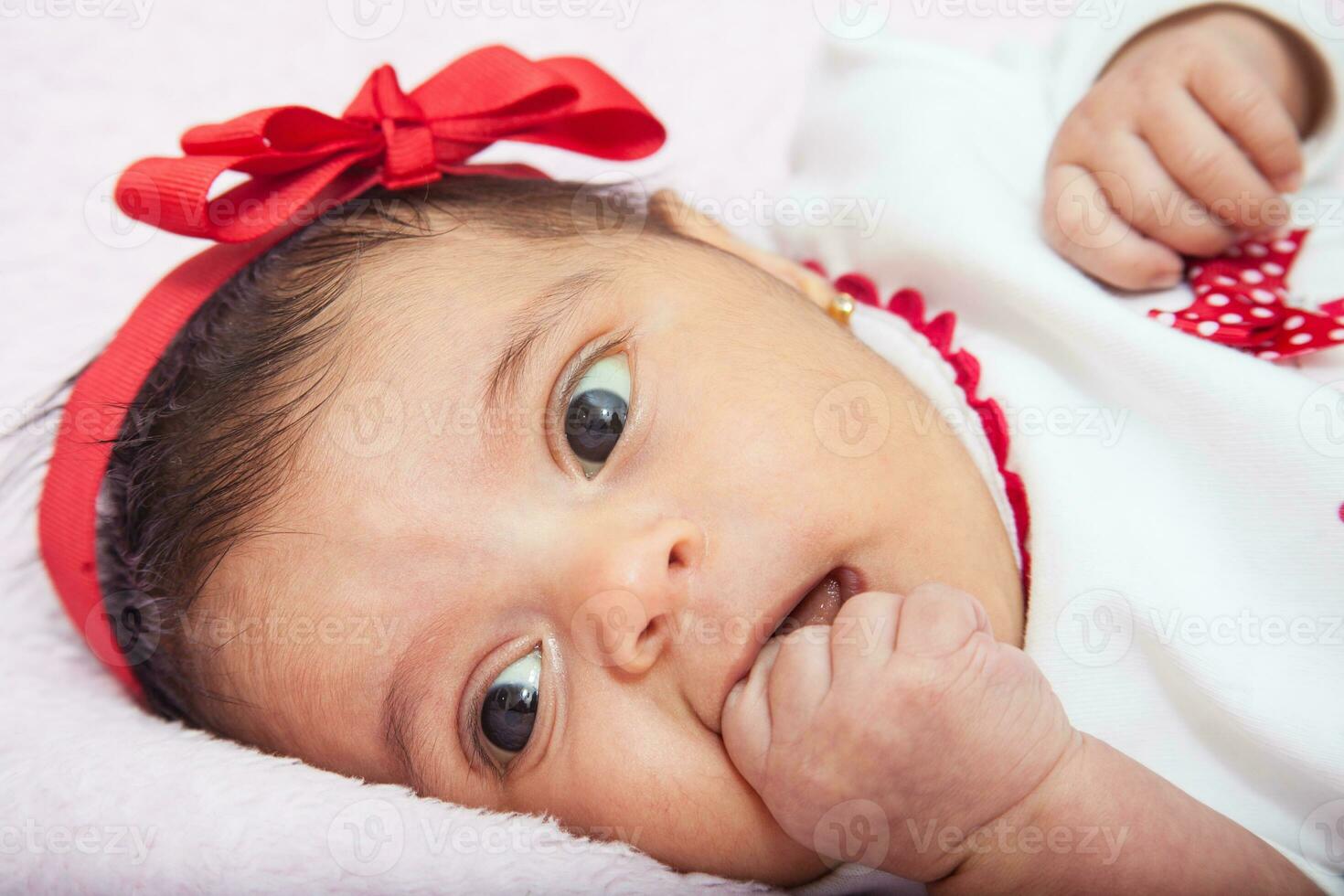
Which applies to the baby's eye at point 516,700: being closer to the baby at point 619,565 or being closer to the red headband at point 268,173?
the baby at point 619,565

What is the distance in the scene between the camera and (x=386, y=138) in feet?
4.59

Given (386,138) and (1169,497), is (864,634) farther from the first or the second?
(386,138)

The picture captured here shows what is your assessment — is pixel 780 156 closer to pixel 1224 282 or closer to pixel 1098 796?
pixel 1224 282

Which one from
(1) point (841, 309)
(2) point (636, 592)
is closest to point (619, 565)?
(2) point (636, 592)

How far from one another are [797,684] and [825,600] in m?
0.13

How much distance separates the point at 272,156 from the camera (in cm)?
131

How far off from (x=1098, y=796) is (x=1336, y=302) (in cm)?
83

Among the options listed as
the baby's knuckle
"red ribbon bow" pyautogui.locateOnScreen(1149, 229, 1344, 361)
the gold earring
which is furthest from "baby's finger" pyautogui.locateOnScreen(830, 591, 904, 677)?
the baby's knuckle

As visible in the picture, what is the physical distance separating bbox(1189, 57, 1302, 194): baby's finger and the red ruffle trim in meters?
0.48

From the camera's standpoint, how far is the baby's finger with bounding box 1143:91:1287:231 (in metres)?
1.44

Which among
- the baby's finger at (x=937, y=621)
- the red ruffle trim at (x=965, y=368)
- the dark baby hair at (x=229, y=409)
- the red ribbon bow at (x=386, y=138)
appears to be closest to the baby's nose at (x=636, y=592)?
the baby's finger at (x=937, y=621)

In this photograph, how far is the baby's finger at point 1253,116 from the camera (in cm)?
143

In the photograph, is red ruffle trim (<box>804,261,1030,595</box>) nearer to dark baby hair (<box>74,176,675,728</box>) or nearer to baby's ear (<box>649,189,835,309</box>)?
baby's ear (<box>649,189,835,309</box>)

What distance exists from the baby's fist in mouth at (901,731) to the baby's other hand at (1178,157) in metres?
0.75
